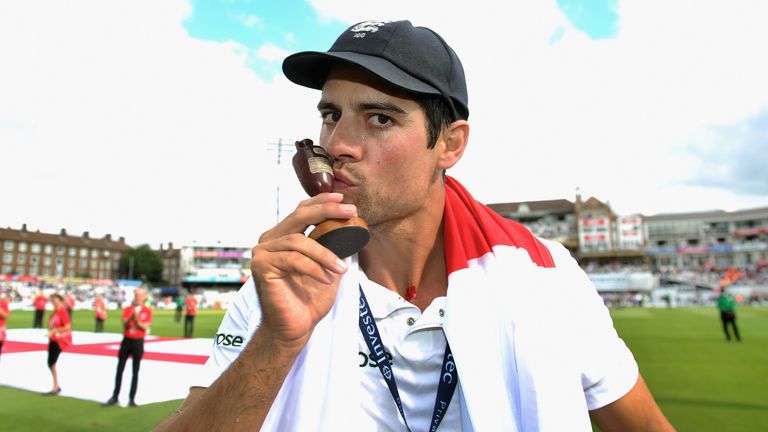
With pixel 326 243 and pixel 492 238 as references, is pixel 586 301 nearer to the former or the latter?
pixel 492 238

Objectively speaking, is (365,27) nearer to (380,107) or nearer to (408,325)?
(380,107)

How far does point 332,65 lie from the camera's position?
1792mm

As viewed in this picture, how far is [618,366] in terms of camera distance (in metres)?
1.71

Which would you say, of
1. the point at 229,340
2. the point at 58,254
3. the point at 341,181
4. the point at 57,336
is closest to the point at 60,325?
the point at 57,336

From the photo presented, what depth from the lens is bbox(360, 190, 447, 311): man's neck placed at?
6.35 feet

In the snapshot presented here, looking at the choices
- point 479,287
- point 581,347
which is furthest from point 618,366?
point 479,287

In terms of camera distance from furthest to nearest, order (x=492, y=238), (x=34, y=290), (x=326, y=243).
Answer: (x=34, y=290), (x=492, y=238), (x=326, y=243)

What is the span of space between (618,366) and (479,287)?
1.87 ft

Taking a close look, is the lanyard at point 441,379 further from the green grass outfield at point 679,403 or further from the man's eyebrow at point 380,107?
the green grass outfield at point 679,403

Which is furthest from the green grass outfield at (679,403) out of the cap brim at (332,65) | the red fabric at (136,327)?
the cap brim at (332,65)

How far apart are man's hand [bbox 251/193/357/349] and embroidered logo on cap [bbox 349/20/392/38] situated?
72 centimetres

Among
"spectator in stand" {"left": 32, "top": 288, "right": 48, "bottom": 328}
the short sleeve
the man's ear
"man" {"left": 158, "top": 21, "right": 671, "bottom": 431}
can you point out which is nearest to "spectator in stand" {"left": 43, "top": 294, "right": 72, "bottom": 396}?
the short sleeve

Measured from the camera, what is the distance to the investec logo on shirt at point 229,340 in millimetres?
1718

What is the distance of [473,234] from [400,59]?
757mm
